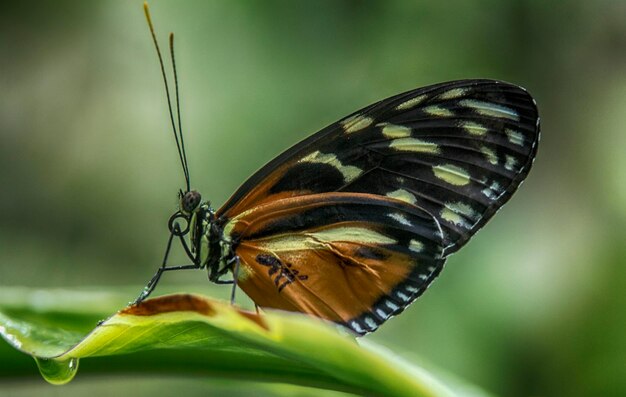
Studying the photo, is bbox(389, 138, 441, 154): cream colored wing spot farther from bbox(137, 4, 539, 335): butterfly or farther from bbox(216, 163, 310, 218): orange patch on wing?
bbox(216, 163, 310, 218): orange patch on wing

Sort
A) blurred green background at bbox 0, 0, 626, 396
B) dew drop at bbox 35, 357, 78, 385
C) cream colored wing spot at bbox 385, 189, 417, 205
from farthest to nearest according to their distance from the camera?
1. blurred green background at bbox 0, 0, 626, 396
2. cream colored wing spot at bbox 385, 189, 417, 205
3. dew drop at bbox 35, 357, 78, 385

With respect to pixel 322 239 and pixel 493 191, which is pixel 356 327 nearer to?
pixel 322 239

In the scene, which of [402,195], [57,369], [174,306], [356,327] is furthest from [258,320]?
[402,195]

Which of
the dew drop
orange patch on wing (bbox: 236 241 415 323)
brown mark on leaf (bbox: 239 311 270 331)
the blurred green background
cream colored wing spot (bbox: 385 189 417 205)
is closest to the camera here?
brown mark on leaf (bbox: 239 311 270 331)

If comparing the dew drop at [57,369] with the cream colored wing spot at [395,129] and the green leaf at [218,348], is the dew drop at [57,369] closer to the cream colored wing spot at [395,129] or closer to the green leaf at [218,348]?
the green leaf at [218,348]

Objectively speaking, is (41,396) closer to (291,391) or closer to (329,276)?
(329,276)

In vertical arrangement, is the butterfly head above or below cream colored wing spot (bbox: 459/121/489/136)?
below

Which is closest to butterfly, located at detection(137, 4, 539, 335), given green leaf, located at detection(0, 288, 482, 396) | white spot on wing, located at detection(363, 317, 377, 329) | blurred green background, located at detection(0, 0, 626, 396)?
white spot on wing, located at detection(363, 317, 377, 329)

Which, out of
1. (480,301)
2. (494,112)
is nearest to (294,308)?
(494,112)
